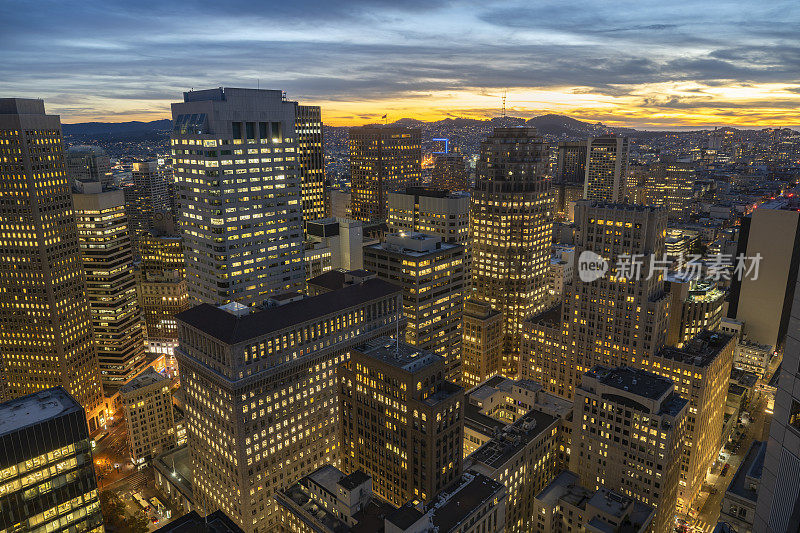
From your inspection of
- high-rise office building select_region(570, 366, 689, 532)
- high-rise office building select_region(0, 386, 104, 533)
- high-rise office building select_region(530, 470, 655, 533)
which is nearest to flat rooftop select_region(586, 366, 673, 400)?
high-rise office building select_region(570, 366, 689, 532)

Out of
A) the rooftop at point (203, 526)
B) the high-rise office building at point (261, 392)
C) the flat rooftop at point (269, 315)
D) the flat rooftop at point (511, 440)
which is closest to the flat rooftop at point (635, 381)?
the flat rooftop at point (511, 440)

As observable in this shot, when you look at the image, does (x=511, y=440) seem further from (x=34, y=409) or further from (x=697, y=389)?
(x=34, y=409)

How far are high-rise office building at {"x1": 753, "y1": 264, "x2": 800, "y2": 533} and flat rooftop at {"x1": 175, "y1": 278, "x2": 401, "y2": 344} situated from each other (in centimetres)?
12565

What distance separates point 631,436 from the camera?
5689 inches

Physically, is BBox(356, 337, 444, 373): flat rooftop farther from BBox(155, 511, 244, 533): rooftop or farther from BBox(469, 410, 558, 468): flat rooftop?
BBox(155, 511, 244, 533): rooftop

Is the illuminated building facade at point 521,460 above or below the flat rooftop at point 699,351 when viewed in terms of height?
below

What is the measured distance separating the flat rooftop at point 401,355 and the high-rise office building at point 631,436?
172 feet

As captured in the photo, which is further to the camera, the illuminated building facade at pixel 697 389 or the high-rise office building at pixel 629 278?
the high-rise office building at pixel 629 278

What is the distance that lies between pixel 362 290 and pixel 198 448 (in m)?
75.2

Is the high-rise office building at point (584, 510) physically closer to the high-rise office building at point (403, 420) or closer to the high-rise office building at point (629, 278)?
the high-rise office building at point (403, 420)

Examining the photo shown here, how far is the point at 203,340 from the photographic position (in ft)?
500

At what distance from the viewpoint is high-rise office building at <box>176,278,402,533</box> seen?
147125 mm

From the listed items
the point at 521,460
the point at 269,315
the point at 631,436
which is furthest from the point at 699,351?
the point at 269,315

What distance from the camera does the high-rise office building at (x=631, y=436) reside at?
14000cm
